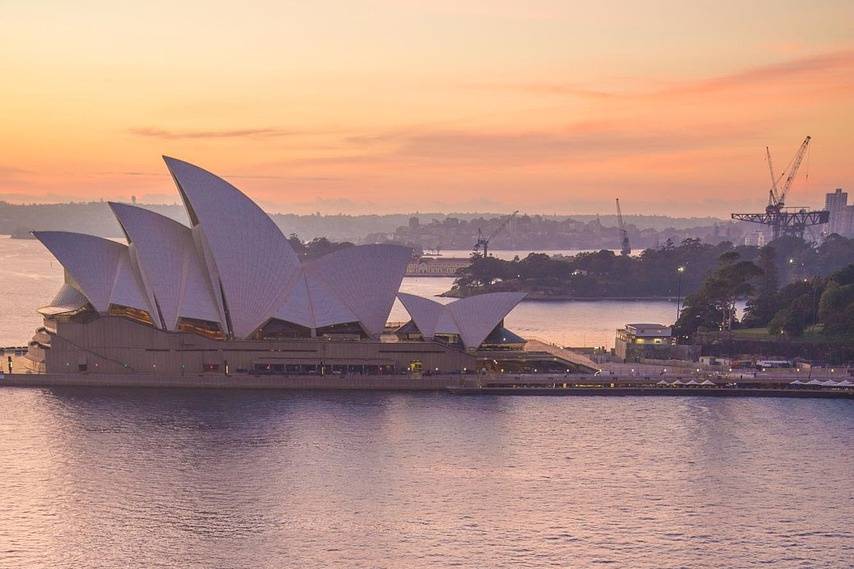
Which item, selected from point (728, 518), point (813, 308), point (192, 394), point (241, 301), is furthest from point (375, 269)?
point (813, 308)

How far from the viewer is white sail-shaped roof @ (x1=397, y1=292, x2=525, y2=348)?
44.8 meters

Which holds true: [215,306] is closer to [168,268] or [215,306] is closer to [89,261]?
[168,268]

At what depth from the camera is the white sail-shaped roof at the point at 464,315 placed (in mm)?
44812

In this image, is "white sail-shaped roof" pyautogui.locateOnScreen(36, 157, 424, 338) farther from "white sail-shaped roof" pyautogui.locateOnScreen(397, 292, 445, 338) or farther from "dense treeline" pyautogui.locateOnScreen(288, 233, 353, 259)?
"dense treeline" pyautogui.locateOnScreen(288, 233, 353, 259)

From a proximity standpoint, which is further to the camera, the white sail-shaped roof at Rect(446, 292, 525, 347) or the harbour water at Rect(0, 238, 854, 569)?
the white sail-shaped roof at Rect(446, 292, 525, 347)

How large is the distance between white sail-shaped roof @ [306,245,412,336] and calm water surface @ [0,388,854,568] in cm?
641

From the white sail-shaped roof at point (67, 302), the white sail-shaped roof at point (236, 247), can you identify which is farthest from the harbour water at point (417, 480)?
the white sail-shaped roof at point (236, 247)

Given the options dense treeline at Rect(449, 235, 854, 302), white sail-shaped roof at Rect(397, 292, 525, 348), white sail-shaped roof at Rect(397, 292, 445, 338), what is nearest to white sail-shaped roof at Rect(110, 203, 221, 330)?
white sail-shaped roof at Rect(397, 292, 445, 338)

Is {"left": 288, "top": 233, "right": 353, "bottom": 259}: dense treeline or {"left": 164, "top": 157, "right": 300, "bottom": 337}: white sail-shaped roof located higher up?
{"left": 288, "top": 233, "right": 353, "bottom": 259}: dense treeline

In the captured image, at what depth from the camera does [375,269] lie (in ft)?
146

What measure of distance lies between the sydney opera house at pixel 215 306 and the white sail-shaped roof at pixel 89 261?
0.15 ft

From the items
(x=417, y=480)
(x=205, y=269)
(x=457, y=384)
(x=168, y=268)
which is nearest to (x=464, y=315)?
(x=457, y=384)

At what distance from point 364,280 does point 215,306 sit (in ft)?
22.0

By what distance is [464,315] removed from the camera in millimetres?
45438
